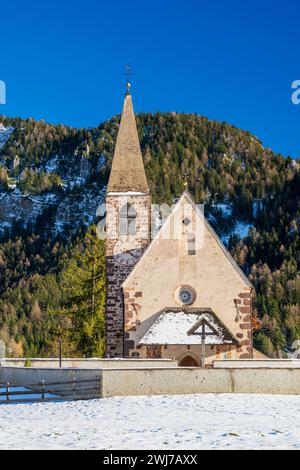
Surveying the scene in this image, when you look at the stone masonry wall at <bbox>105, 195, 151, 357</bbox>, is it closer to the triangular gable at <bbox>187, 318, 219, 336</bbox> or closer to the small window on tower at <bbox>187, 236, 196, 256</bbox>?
the small window on tower at <bbox>187, 236, 196, 256</bbox>

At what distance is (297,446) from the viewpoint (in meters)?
16.2

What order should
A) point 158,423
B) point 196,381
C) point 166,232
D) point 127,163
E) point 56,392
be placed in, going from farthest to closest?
point 127,163
point 166,232
point 56,392
point 196,381
point 158,423

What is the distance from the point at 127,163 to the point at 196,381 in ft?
64.0

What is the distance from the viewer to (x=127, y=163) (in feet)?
143

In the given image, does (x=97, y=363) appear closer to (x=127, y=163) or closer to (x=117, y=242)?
(x=117, y=242)

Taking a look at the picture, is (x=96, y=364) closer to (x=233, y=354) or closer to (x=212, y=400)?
(x=233, y=354)

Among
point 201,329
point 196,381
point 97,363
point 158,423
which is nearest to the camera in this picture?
point 158,423

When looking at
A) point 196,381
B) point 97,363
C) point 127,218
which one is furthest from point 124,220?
point 196,381

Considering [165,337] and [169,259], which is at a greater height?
[169,259]

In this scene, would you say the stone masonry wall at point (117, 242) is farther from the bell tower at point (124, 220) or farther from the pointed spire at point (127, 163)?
the pointed spire at point (127, 163)

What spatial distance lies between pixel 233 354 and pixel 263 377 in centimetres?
740

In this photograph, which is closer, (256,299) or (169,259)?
(169,259)

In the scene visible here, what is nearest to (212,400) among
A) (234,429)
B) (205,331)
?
(234,429)

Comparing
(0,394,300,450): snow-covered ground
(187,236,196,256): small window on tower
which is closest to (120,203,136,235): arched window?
(187,236,196,256): small window on tower
